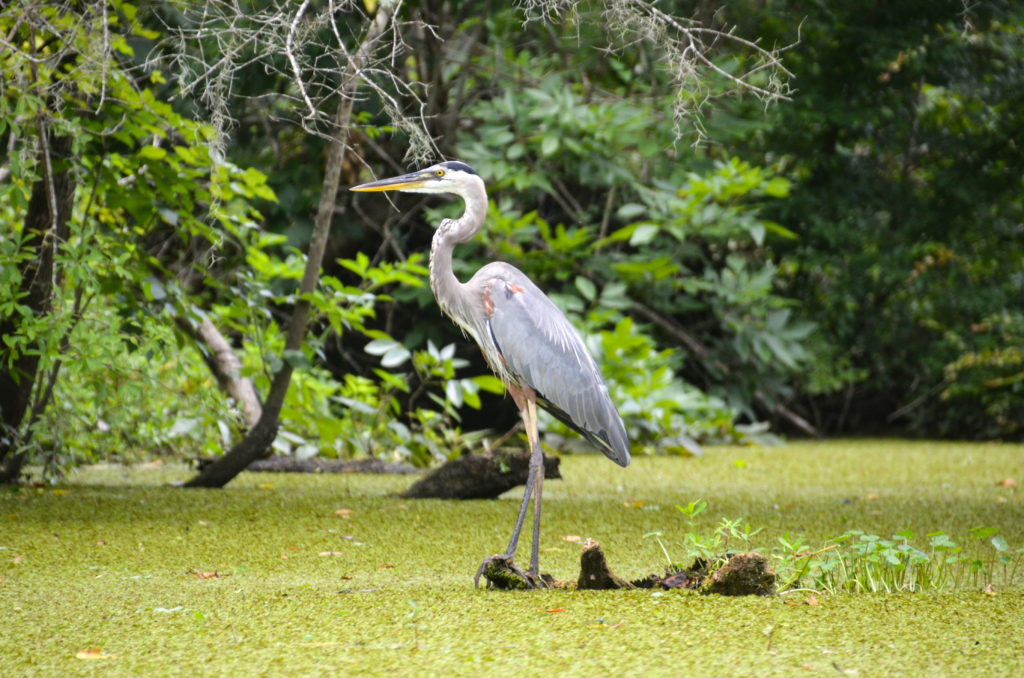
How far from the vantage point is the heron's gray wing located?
9.52ft

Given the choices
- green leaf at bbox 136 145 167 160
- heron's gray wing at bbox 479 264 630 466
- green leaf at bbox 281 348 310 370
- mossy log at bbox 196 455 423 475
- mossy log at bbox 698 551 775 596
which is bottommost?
mossy log at bbox 196 455 423 475

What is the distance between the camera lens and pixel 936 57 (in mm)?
7633

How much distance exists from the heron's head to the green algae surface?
43.5 inches

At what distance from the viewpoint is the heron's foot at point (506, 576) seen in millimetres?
2553

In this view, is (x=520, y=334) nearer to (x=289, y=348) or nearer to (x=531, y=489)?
(x=531, y=489)

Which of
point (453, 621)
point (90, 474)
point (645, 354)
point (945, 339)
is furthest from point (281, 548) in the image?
point (945, 339)

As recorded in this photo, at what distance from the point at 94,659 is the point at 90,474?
11.3ft

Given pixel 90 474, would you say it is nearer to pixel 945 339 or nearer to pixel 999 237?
pixel 945 339

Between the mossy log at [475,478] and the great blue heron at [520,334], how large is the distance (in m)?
1.23

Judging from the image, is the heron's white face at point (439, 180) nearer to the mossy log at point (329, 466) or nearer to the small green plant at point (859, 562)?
the small green plant at point (859, 562)

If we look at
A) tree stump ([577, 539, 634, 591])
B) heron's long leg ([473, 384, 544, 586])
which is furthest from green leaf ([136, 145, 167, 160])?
tree stump ([577, 539, 634, 591])

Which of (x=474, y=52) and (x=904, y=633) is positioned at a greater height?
(x=474, y=52)

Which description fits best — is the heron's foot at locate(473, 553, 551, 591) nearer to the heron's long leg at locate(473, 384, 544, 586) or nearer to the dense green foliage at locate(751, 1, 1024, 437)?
the heron's long leg at locate(473, 384, 544, 586)

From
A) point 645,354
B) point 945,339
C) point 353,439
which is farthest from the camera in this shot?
point 945,339
